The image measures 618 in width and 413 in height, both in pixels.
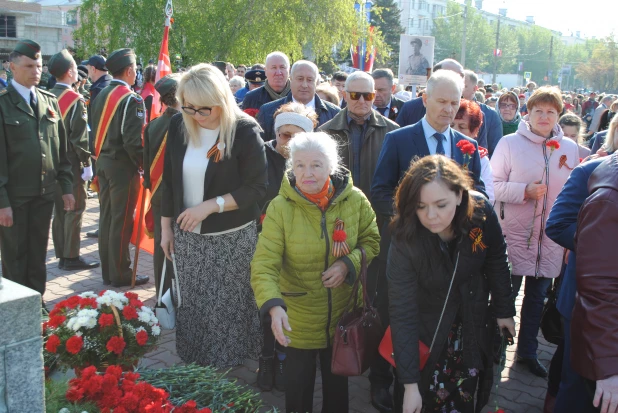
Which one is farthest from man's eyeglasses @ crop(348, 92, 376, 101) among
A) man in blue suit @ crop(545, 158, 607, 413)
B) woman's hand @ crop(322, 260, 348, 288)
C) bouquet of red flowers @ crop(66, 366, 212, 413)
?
bouquet of red flowers @ crop(66, 366, 212, 413)

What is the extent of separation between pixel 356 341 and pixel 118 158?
404 cm

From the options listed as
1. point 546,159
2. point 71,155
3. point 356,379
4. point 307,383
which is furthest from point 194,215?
point 71,155

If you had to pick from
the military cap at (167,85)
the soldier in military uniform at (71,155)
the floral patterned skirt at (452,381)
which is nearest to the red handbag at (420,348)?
the floral patterned skirt at (452,381)

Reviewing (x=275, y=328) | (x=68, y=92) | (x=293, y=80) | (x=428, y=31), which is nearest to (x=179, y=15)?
(x=68, y=92)

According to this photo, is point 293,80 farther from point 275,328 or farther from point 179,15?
point 179,15

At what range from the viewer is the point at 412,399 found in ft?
8.94

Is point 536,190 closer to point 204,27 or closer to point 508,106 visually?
point 508,106

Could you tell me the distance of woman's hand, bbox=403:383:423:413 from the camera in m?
2.72

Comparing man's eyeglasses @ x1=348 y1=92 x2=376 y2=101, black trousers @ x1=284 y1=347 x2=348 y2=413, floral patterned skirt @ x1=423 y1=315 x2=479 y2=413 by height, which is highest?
man's eyeglasses @ x1=348 y1=92 x2=376 y2=101

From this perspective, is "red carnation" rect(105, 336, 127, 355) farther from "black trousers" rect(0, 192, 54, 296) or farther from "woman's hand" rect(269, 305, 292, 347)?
"black trousers" rect(0, 192, 54, 296)

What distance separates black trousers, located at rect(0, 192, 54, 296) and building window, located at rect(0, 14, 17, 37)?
6029 cm

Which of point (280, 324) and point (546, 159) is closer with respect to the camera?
Result: point (280, 324)

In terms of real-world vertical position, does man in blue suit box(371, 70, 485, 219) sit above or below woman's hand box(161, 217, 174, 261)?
above

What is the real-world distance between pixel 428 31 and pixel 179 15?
88.2m
